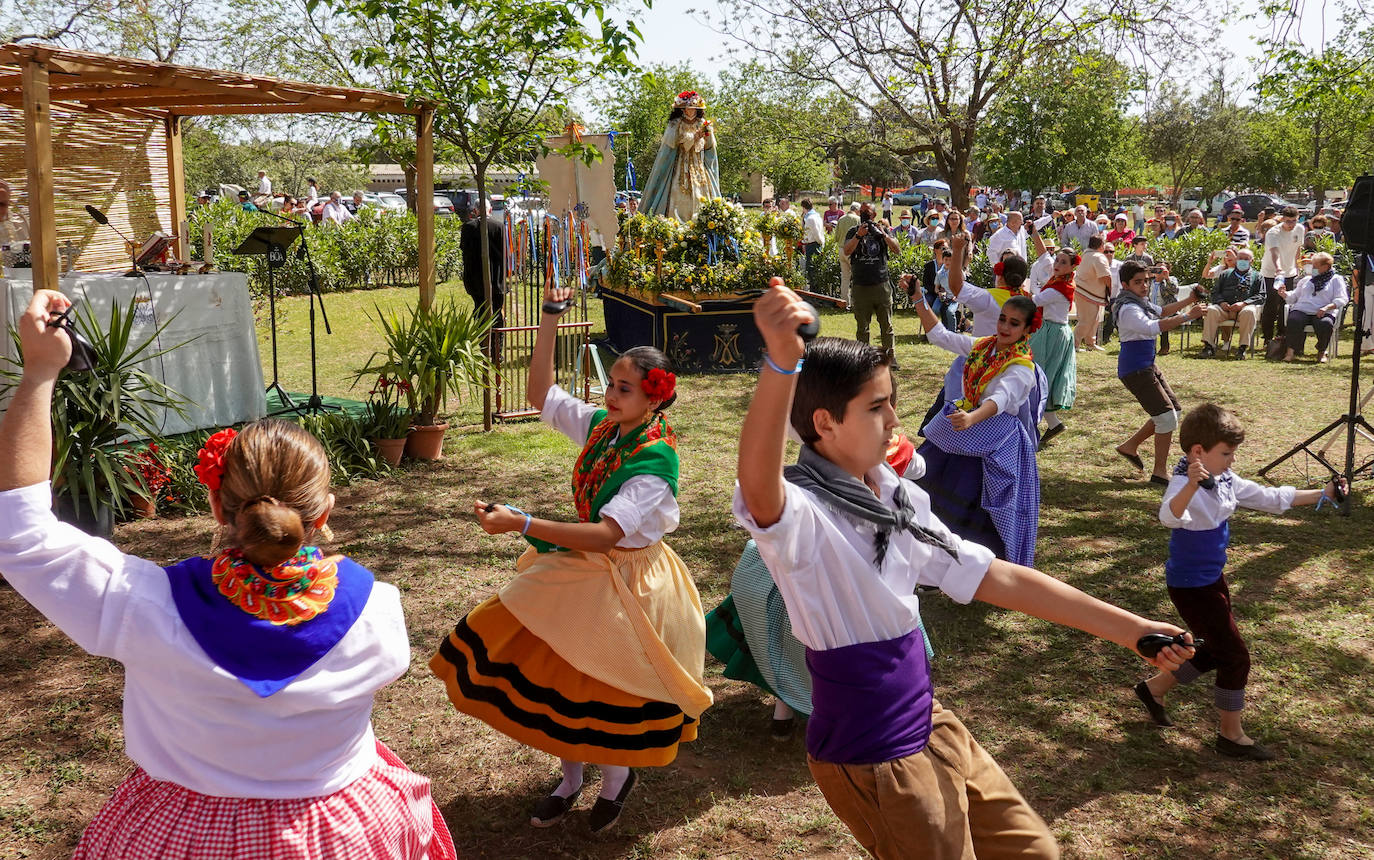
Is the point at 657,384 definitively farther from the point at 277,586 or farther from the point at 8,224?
the point at 8,224

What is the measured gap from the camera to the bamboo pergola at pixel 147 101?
19.4 ft

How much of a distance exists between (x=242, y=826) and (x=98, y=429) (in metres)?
5.17

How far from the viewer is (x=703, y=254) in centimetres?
1225

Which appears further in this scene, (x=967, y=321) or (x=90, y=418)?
(x=967, y=321)

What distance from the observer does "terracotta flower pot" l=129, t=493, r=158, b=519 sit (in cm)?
688

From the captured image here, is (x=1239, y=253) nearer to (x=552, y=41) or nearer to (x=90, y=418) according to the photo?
(x=552, y=41)

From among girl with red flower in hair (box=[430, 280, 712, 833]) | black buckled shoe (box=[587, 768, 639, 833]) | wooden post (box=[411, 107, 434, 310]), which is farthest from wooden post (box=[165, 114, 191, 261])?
black buckled shoe (box=[587, 768, 639, 833])

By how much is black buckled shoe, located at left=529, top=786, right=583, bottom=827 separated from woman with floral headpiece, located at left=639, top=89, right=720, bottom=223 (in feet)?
32.3

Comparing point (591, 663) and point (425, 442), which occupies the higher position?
point (425, 442)

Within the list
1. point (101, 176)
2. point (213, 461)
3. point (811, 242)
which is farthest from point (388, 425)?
point (811, 242)

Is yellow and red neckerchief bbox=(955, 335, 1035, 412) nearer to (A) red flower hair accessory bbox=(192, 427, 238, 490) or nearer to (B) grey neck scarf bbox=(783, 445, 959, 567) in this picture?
(B) grey neck scarf bbox=(783, 445, 959, 567)

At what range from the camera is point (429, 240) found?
8781 mm

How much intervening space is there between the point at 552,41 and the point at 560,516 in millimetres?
3813

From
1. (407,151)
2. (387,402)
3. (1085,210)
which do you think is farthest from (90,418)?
(1085,210)
